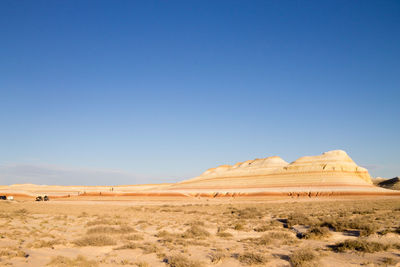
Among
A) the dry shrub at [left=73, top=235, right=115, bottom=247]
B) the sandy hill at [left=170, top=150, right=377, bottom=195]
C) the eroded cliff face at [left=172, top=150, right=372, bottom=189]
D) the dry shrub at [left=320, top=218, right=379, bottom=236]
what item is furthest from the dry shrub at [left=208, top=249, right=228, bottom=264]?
the eroded cliff face at [left=172, top=150, right=372, bottom=189]

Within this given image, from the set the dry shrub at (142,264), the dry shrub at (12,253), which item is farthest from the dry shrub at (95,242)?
the dry shrub at (142,264)

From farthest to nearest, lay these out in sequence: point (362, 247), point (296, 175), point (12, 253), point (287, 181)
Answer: point (296, 175) → point (287, 181) → point (12, 253) → point (362, 247)

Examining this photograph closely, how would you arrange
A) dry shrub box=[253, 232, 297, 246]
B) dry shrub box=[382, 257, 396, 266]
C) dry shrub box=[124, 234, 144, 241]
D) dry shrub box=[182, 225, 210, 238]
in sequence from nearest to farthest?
1. dry shrub box=[382, 257, 396, 266]
2. dry shrub box=[253, 232, 297, 246]
3. dry shrub box=[124, 234, 144, 241]
4. dry shrub box=[182, 225, 210, 238]

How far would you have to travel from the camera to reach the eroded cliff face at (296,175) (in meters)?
65.2

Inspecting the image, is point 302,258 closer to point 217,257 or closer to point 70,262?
point 217,257

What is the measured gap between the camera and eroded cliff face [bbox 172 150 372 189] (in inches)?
2568

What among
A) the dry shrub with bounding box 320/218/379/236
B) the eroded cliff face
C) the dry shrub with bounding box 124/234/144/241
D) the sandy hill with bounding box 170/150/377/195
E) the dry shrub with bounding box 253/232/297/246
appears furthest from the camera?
the eroded cliff face

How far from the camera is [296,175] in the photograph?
6994cm

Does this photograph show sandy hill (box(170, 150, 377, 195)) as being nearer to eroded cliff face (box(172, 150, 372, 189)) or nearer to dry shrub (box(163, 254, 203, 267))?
eroded cliff face (box(172, 150, 372, 189))

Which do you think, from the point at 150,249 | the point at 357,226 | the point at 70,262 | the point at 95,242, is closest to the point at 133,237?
the point at 95,242

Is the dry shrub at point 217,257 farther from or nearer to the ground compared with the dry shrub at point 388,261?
farther from the ground

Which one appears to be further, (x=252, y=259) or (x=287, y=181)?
(x=287, y=181)

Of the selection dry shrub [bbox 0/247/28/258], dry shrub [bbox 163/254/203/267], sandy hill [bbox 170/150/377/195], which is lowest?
dry shrub [bbox 163/254/203/267]

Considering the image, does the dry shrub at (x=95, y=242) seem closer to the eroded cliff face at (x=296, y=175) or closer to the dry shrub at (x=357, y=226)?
the dry shrub at (x=357, y=226)
